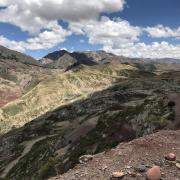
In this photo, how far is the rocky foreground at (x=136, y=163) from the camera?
770 inches

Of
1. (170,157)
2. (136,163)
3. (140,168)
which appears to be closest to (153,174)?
(140,168)

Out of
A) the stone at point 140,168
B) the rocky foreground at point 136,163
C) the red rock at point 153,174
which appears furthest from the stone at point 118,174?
the red rock at point 153,174

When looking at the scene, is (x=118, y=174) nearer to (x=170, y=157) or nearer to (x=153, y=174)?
(x=153, y=174)

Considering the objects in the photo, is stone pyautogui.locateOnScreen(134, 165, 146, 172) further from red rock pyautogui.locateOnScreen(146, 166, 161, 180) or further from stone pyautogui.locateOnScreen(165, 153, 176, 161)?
stone pyautogui.locateOnScreen(165, 153, 176, 161)

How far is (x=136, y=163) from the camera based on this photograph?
21.2 meters

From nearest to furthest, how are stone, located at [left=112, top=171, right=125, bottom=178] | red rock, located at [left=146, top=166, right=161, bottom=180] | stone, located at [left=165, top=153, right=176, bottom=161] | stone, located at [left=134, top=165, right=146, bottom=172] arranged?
red rock, located at [left=146, top=166, right=161, bottom=180], stone, located at [left=112, top=171, right=125, bottom=178], stone, located at [left=134, top=165, right=146, bottom=172], stone, located at [left=165, top=153, right=176, bottom=161]

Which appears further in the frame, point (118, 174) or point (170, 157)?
point (170, 157)

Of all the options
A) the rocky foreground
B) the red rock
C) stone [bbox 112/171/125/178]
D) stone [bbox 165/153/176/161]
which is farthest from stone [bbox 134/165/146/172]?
stone [bbox 165/153/176/161]

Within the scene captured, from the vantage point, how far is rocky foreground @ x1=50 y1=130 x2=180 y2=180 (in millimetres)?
19547

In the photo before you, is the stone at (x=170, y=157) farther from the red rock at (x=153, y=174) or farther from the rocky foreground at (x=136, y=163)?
the red rock at (x=153, y=174)

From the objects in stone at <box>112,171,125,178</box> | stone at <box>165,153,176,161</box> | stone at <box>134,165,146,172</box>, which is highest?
stone at <box>165,153,176,161</box>

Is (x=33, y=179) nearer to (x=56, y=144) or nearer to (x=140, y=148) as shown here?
(x=56, y=144)

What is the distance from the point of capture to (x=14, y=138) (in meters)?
198

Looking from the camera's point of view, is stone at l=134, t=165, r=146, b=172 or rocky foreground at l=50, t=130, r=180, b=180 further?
stone at l=134, t=165, r=146, b=172
